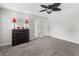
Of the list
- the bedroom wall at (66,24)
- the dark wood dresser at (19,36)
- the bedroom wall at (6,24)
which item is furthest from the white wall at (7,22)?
the bedroom wall at (66,24)

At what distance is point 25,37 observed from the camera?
4.05 meters

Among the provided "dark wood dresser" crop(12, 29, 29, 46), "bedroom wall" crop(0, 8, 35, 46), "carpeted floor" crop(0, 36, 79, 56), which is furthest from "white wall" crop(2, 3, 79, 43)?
"carpeted floor" crop(0, 36, 79, 56)

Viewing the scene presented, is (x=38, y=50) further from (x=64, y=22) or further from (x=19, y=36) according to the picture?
(x=64, y=22)

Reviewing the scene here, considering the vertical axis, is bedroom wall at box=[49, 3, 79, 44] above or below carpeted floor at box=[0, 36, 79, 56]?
above

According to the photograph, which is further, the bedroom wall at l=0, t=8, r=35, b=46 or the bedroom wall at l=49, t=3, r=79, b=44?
the bedroom wall at l=49, t=3, r=79, b=44

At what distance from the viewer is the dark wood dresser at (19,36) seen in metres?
3.56

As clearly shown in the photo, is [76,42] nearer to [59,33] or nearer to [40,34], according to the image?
[59,33]

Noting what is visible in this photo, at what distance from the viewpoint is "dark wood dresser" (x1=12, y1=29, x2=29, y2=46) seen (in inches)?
140

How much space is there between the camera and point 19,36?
377 centimetres

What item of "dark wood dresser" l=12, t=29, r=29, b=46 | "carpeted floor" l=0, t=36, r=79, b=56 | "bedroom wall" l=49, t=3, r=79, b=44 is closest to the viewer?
"carpeted floor" l=0, t=36, r=79, b=56

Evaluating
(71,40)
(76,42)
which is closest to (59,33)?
(71,40)

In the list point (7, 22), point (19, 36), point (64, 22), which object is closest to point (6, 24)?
point (7, 22)

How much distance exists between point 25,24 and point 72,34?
3.44 meters

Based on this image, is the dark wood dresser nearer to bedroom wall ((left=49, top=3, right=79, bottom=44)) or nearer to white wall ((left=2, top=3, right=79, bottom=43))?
white wall ((left=2, top=3, right=79, bottom=43))
